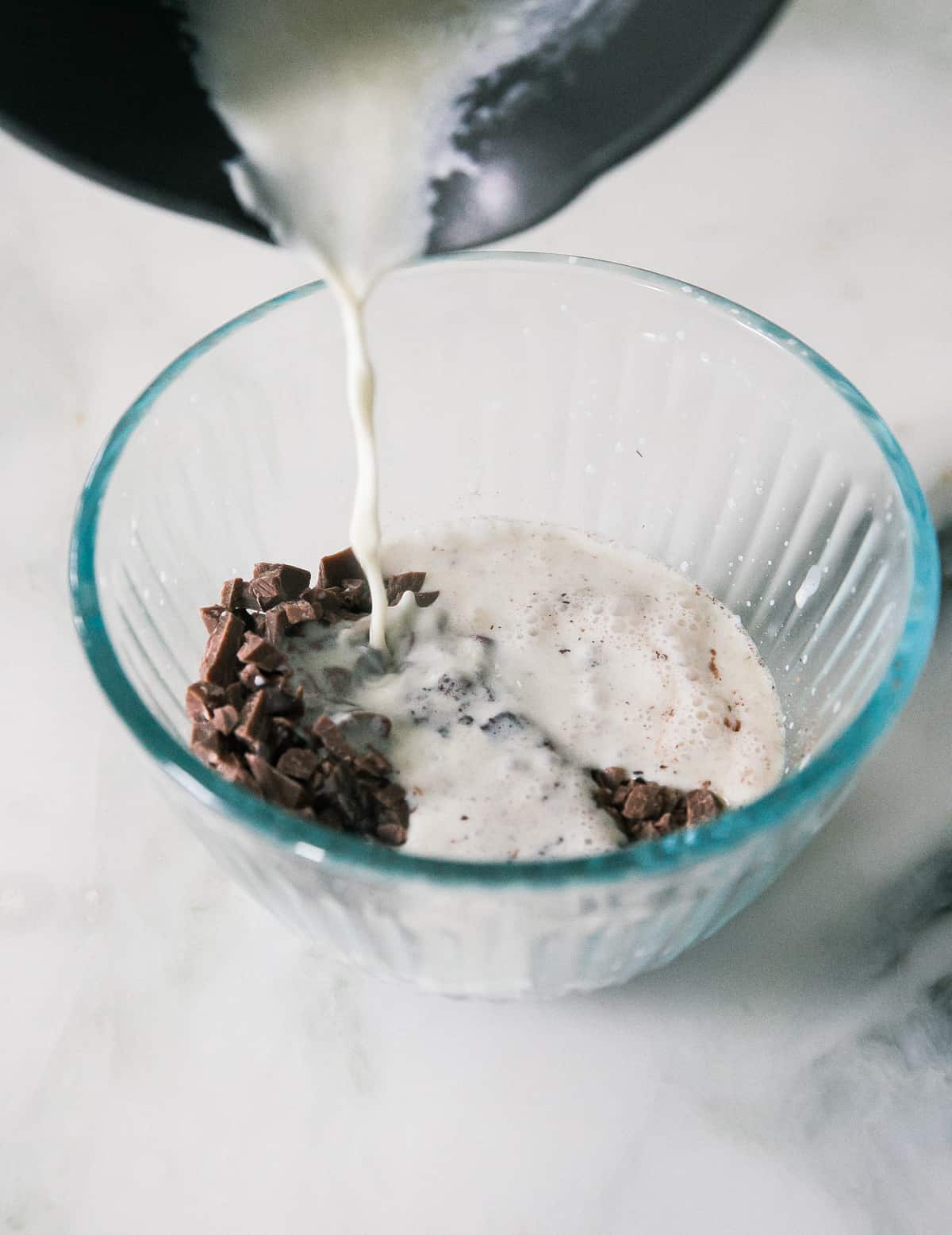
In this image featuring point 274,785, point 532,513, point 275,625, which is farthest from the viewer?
point 532,513

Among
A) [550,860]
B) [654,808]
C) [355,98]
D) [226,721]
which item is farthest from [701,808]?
[355,98]

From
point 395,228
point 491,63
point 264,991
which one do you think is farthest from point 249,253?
point 264,991

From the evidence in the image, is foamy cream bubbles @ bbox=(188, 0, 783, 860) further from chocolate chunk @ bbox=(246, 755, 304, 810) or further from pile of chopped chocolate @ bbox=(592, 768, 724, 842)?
chocolate chunk @ bbox=(246, 755, 304, 810)

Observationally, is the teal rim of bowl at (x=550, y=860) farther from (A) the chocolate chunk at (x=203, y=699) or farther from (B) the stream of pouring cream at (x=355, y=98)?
(B) the stream of pouring cream at (x=355, y=98)

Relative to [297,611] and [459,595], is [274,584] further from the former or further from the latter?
[459,595]

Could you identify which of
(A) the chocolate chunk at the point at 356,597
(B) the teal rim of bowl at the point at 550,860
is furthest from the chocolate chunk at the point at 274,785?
(A) the chocolate chunk at the point at 356,597

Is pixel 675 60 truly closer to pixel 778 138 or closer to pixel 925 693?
pixel 925 693
